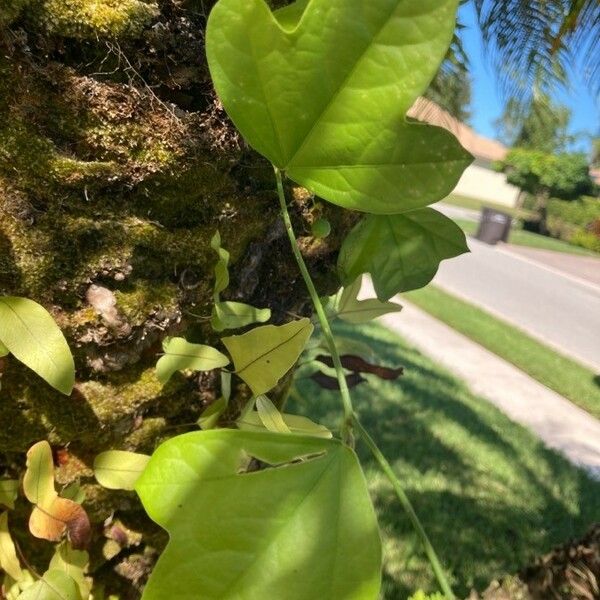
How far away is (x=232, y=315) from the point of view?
2.04 ft

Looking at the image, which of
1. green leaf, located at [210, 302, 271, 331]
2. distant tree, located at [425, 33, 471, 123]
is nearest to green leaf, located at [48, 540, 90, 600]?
green leaf, located at [210, 302, 271, 331]

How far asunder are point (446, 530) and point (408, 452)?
2.29 feet

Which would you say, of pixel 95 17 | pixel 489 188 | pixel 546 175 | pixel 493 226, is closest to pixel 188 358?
pixel 95 17

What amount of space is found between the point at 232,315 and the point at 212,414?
13 cm

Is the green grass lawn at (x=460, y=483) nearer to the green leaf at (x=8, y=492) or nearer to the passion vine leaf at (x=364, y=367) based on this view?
the passion vine leaf at (x=364, y=367)

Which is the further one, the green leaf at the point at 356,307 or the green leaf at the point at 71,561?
the green leaf at the point at 356,307

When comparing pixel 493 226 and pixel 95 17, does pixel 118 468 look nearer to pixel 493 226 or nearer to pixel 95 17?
pixel 95 17

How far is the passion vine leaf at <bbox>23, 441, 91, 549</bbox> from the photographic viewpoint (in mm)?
611

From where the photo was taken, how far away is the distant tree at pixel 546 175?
19.5 meters

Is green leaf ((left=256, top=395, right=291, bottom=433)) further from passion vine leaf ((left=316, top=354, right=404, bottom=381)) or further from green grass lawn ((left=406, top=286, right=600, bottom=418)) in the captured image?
green grass lawn ((left=406, top=286, right=600, bottom=418))

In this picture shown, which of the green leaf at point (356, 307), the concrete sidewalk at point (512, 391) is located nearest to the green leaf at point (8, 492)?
the green leaf at point (356, 307)

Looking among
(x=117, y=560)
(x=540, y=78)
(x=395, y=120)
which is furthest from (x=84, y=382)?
(x=540, y=78)

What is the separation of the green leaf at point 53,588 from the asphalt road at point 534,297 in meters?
6.35

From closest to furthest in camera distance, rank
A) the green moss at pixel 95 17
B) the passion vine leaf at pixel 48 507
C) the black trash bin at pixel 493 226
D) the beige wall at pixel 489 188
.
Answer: the green moss at pixel 95 17 → the passion vine leaf at pixel 48 507 → the black trash bin at pixel 493 226 → the beige wall at pixel 489 188
